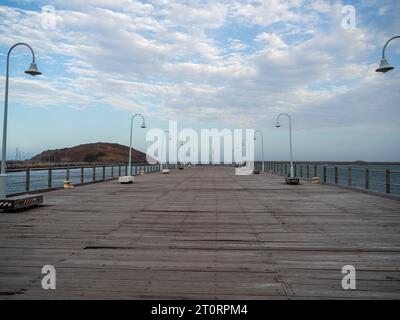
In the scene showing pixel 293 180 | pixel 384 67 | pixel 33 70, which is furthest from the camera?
pixel 293 180

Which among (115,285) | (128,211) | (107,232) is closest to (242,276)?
(115,285)

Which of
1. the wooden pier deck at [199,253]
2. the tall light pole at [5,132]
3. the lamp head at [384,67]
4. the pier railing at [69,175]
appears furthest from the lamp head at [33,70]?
the lamp head at [384,67]

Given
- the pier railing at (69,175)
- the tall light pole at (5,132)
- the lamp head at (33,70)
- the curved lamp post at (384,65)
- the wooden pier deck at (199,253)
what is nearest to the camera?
the wooden pier deck at (199,253)

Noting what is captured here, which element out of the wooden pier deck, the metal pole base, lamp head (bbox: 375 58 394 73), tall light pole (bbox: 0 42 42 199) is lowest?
the wooden pier deck

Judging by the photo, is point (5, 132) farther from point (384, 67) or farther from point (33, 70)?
point (384, 67)

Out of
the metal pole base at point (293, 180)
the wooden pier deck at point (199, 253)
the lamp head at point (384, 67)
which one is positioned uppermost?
the lamp head at point (384, 67)

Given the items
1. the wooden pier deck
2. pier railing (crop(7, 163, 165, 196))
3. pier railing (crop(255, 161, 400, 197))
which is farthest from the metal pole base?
pier railing (crop(7, 163, 165, 196))

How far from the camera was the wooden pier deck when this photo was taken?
3572 mm

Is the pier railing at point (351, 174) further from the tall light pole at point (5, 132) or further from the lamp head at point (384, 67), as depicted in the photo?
the tall light pole at point (5, 132)

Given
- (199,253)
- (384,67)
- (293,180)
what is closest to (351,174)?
(293,180)

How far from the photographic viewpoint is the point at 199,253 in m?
4.96

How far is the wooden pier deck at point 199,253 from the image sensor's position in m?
3.57

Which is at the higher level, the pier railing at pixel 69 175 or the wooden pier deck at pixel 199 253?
the pier railing at pixel 69 175

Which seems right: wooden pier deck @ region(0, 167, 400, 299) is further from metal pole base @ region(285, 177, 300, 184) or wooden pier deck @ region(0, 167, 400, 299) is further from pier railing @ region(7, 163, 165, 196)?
metal pole base @ region(285, 177, 300, 184)
